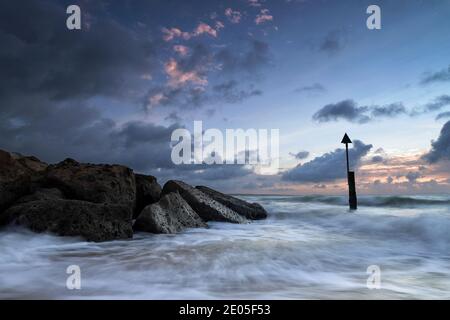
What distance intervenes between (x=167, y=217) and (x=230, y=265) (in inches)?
138

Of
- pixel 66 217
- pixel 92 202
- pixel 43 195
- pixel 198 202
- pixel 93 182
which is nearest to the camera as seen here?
pixel 66 217

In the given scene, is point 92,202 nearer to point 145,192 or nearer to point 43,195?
point 43,195

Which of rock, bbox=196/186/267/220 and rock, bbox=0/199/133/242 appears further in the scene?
rock, bbox=196/186/267/220

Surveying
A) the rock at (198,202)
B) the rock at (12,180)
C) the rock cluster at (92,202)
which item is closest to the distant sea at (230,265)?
the rock cluster at (92,202)

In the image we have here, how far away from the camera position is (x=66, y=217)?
254 inches

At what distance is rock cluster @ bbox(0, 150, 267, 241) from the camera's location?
21.2ft

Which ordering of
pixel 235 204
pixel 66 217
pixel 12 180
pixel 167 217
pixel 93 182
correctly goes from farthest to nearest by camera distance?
pixel 235 204 → pixel 12 180 → pixel 167 217 → pixel 93 182 → pixel 66 217

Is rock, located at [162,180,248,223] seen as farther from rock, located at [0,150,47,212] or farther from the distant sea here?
rock, located at [0,150,47,212]

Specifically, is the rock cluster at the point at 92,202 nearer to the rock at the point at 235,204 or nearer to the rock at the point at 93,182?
the rock at the point at 93,182

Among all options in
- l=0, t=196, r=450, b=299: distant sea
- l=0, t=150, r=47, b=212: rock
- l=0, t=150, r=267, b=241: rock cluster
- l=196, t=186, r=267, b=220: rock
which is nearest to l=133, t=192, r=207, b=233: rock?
l=0, t=150, r=267, b=241: rock cluster

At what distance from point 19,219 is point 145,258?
2678 millimetres

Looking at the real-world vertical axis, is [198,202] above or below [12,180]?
below

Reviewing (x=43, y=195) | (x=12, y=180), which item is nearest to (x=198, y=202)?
(x=43, y=195)

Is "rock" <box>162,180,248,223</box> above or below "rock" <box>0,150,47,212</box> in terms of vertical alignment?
below
